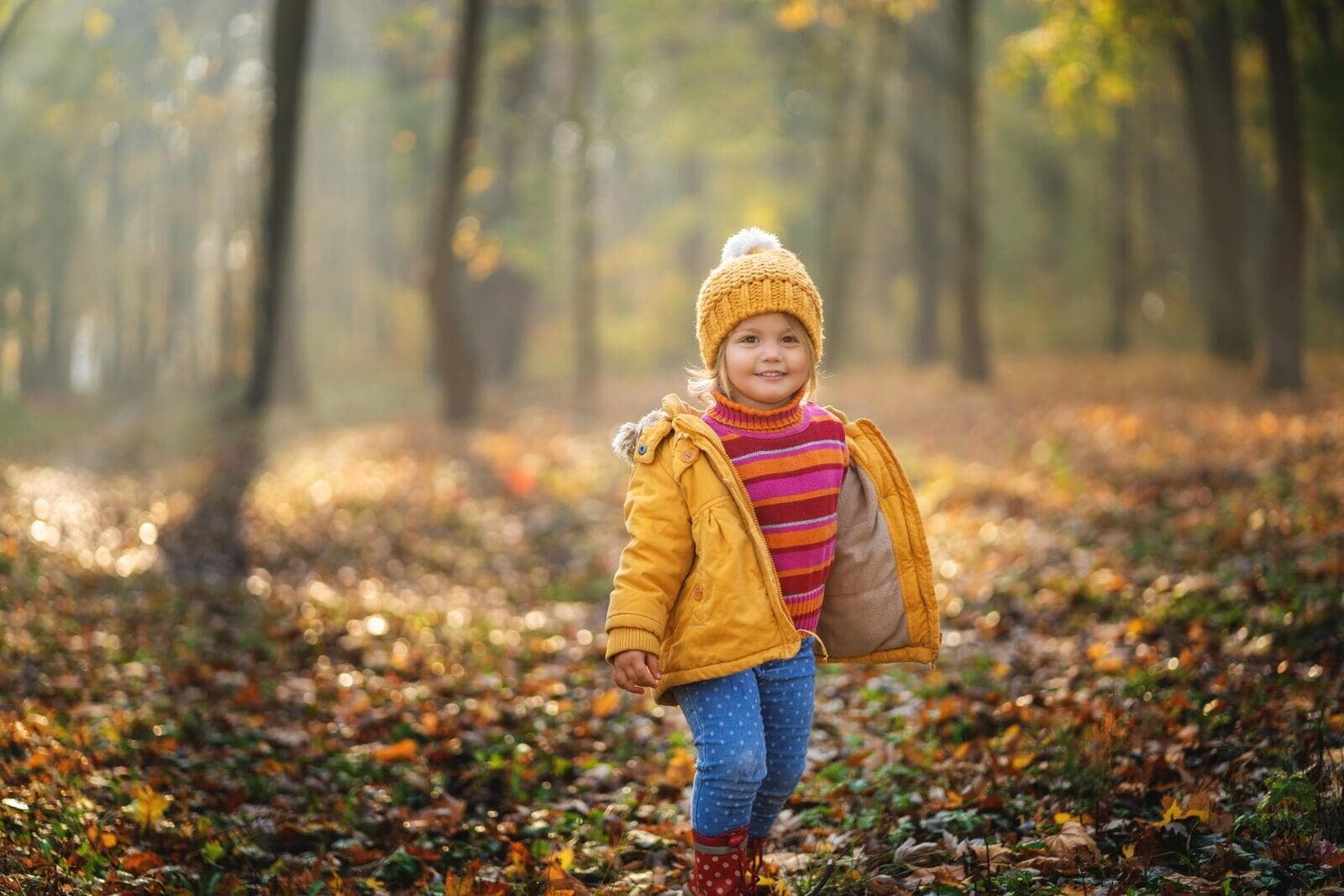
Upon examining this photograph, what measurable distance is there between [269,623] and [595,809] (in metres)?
4.10

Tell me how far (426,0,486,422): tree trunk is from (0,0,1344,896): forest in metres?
0.11

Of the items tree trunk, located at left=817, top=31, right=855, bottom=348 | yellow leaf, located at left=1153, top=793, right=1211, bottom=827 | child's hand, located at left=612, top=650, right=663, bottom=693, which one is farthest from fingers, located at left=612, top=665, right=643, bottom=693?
tree trunk, located at left=817, top=31, right=855, bottom=348

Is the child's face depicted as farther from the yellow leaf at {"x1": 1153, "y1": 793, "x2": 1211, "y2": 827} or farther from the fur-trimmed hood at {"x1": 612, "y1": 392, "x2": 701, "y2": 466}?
the yellow leaf at {"x1": 1153, "y1": 793, "x2": 1211, "y2": 827}

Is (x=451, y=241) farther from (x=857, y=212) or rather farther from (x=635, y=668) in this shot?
(x=635, y=668)

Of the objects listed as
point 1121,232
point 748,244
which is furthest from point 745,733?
point 1121,232

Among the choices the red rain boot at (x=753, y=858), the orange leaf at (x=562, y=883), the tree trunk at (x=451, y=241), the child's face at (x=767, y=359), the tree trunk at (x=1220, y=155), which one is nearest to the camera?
the child's face at (x=767, y=359)

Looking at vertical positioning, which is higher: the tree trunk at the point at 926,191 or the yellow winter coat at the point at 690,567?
the tree trunk at the point at 926,191

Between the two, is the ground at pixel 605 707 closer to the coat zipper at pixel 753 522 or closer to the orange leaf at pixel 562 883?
the orange leaf at pixel 562 883

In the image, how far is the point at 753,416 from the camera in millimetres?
3838

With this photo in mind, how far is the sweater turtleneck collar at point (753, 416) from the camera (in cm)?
384

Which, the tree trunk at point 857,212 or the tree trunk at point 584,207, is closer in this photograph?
the tree trunk at point 584,207

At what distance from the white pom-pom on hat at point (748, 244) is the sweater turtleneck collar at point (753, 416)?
50 cm

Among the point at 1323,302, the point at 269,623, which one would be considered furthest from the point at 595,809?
the point at 1323,302

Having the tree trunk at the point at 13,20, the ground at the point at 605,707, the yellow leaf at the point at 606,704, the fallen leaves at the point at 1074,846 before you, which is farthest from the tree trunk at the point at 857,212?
the fallen leaves at the point at 1074,846
